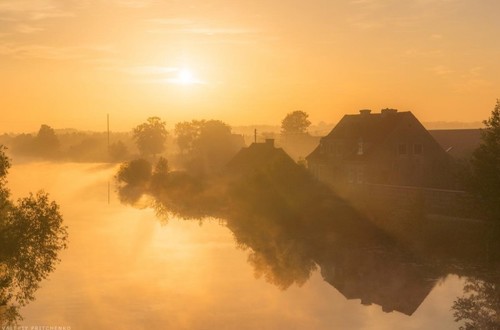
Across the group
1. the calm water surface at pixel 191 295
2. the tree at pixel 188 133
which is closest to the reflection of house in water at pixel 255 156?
the calm water surface at pixel 191 295

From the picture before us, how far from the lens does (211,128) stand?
464ft

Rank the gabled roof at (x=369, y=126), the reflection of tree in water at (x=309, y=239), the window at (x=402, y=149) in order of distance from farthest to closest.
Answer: the gabled roof at (x=369, y=126)
the window at (x=402, y=149)
the reflection of tree in water at (x=309, y=239)

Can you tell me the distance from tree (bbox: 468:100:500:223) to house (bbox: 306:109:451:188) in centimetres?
2433

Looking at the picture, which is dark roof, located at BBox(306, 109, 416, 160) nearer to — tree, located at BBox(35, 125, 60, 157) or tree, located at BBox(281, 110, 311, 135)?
tree, located at BBox(281, 110, 311, 135)

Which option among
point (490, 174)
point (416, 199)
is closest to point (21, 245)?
point (490, 174)

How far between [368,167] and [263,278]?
32.2m

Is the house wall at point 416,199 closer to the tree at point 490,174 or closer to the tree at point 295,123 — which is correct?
the tree at point 490,174

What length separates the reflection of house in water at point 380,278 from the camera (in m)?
27.5

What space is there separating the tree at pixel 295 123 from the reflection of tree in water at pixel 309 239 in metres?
77.7

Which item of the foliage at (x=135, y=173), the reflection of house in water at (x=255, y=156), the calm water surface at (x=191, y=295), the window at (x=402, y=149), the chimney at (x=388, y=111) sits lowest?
the calm water surface at (x=191, y=295)

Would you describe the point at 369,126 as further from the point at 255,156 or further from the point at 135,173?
the point at 135,173

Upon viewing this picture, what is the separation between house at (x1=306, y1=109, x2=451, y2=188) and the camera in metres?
61.8

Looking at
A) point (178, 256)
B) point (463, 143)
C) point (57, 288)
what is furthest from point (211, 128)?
point (57, 288)

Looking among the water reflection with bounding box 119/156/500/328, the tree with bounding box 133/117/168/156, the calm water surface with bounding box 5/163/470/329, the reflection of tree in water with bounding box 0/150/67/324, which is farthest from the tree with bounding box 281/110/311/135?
the reflection of tree in water with bounding box 0/150/67/324
